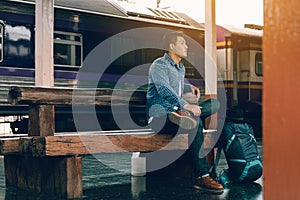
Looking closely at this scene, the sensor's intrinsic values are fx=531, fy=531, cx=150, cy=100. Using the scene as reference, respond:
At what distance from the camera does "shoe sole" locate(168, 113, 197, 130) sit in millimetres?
4125

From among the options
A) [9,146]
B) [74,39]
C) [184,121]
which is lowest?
[9,146]

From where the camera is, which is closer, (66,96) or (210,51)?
(66,96)

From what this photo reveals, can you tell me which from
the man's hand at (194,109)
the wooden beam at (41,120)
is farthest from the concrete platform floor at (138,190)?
the man's hand at (194,109)

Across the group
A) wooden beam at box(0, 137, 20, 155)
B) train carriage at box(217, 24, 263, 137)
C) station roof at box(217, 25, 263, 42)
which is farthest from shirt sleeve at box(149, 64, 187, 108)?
station roof at box(217, 25, 263, 42)

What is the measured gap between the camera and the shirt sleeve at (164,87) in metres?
4.13

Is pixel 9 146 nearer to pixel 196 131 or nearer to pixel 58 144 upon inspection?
pixel 58 144

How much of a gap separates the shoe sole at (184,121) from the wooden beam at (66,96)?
45 centimetres

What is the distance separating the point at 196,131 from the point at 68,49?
642 cm

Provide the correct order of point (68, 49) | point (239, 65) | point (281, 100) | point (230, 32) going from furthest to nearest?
1. point (239, 65)
2. point (230, 32)
3. point (68, 49)
4. point (281, 100)

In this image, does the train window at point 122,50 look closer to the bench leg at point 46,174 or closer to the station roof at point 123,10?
the station roof at point 123,10

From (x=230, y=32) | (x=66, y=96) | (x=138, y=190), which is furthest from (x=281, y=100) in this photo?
(x=230, y=32)

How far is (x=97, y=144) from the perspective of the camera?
3889mm

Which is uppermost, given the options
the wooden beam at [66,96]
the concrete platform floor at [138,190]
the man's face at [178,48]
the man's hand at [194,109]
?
the man's face at [178,48]

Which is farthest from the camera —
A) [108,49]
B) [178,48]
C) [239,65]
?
[239,65]
